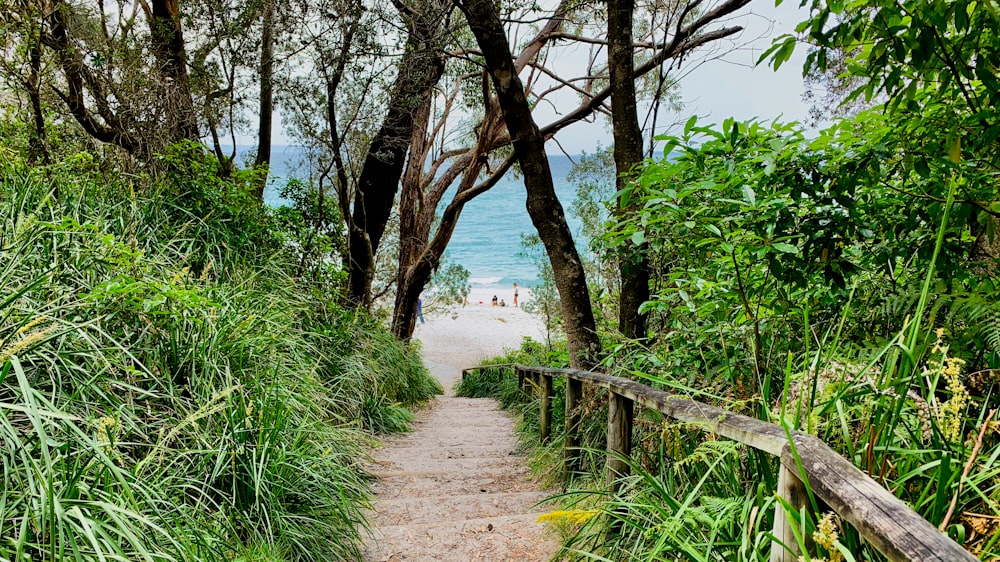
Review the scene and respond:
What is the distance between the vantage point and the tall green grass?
6.17 ft

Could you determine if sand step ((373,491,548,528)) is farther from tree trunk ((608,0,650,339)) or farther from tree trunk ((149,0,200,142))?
tree trunk ((149,0,200,142))

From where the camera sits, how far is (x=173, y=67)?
5.68 m

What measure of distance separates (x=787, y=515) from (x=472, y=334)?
2590cm

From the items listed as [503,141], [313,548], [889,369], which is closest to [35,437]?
[313,548]

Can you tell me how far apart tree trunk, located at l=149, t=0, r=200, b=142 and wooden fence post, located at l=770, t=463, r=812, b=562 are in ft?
17.0

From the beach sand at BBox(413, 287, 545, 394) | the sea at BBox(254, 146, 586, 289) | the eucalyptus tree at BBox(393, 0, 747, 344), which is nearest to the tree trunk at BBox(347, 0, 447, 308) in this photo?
the eucalyptus tree at BBox(393, 0, 747, 344)

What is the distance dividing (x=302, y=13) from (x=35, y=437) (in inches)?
192

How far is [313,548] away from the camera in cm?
277

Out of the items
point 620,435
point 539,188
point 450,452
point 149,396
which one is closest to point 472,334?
point 450,452

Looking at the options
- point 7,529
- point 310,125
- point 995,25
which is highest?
point 310,125

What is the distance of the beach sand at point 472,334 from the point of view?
2380 cm

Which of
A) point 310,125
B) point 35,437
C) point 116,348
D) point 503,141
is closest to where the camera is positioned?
point 35,437

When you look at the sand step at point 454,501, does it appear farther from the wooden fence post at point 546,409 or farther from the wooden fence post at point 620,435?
the wooden fence post at point 620,435

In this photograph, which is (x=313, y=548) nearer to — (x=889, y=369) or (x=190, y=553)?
(x=190, y=553)
